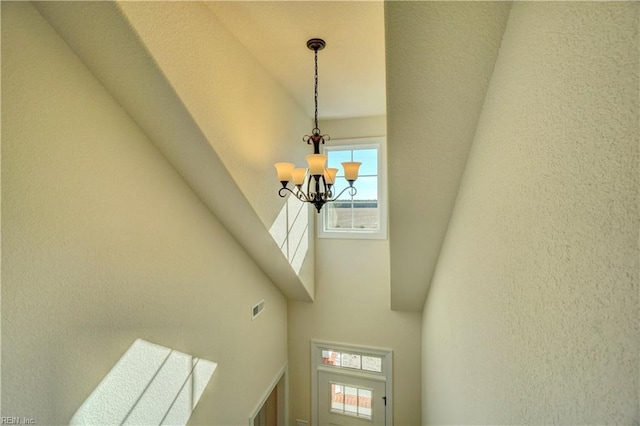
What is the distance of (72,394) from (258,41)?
2232 millimetres

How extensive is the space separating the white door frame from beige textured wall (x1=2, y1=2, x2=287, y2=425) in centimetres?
225

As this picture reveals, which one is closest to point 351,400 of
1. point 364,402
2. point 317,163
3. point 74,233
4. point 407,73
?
point 364,402

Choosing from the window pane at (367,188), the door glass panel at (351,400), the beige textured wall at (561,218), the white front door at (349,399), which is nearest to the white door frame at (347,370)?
the white front door at (349,399)

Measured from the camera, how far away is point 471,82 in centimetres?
105

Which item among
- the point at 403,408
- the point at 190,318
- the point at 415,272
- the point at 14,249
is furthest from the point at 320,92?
the point at 403,408

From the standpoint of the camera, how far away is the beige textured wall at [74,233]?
1.04 metres

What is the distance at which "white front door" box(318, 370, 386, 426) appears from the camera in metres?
3.67

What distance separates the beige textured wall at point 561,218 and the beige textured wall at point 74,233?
5.56ft

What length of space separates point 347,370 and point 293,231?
220cm

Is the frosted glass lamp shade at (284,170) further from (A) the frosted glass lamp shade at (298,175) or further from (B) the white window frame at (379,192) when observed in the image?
(B) the white window frame at (379,192)

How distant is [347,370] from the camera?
3.78m

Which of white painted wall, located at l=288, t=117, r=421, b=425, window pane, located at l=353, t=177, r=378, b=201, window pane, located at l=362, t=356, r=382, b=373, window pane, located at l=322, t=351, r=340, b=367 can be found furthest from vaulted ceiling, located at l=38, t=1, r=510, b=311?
window pane, located at l=322, t=351, r=340, b=367

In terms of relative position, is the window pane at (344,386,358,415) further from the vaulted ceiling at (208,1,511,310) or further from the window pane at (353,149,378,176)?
the window pane at (353,149,378,176)

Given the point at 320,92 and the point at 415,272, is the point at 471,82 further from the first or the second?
the point at 320,92
